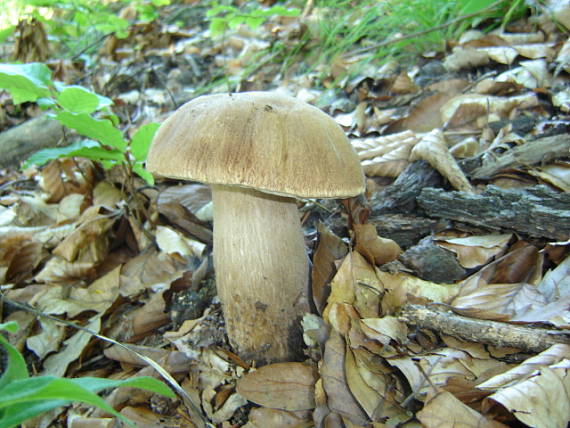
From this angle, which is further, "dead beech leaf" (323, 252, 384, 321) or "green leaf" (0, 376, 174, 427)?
"dead beech leaf" (323, 252, 384, 321)

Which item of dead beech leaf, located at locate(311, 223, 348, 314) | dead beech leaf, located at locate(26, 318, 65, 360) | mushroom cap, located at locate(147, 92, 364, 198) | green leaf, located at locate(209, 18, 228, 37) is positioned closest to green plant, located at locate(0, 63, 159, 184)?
mushroom cap, located at locate(147, 92, 364, 198)

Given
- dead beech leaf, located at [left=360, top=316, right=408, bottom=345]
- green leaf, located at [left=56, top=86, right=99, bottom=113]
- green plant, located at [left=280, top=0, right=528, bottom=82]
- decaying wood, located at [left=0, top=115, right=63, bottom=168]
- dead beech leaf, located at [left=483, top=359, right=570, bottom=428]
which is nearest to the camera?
dead beech leaf, located at [left=483, top=359, right=570, bottom=428]

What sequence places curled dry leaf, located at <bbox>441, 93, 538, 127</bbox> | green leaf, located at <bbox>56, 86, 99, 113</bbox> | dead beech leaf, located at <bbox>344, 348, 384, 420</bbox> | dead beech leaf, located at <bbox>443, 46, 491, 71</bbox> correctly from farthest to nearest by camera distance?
dead beech leaf, located at <bbox>443, 46, 491, 71</bbox>, curled dry leaf, located at <bbox>441, 93, 538, 127</bbox>, green leaf, located at <bbox>56, 86, 99, 113</bbox>, dead beech leaf, located at <bbox>344, 348, 384, 420</bbox>

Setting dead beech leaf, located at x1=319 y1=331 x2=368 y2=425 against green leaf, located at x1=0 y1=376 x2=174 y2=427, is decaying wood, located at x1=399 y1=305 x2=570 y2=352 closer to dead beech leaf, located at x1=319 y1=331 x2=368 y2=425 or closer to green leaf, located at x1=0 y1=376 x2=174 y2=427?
dead beech leaf, located at x1=319 y1=331 x2=368 y2=425

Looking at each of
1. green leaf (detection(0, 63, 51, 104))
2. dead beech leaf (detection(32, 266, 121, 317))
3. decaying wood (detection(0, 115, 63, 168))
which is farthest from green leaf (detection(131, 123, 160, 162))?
decaying wood (detection(0, 115, 63, 168))

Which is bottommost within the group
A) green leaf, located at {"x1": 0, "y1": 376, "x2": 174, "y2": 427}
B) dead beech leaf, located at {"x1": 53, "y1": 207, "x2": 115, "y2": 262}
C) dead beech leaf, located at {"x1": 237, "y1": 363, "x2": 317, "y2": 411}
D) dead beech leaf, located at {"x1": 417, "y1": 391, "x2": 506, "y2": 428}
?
dead beech leaf, located at {"x1": 237, "y1": 363, "x2": 317, "y2": 411}

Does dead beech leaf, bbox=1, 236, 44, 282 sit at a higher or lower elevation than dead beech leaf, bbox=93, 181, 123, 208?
lower

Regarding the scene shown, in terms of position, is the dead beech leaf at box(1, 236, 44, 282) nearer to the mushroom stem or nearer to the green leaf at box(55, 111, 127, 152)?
the green leaf at box(55, 111, 127, 152)

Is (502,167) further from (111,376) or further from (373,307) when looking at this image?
(111,376)
